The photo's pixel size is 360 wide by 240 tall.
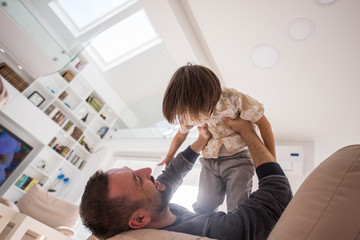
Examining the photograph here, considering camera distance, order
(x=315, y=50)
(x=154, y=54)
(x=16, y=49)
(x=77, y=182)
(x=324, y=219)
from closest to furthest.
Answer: (x=324, y=219), (x=315, y=50), (x=16, y=49), (x=77, y=182), (x=154, y=54)

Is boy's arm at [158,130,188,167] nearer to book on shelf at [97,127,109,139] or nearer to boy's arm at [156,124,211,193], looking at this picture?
boy's arm at [156,124,211,193]

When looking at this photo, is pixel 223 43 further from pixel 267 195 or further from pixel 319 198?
pixel 319 198

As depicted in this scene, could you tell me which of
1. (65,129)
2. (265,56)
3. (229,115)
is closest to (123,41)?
(65,129)

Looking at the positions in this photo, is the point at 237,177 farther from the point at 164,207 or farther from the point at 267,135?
the point at 164,207

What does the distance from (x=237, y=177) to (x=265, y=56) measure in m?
1.65

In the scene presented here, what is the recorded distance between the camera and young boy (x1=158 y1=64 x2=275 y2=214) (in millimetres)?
969

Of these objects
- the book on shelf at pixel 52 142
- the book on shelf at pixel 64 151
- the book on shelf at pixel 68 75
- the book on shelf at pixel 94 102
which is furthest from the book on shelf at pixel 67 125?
the book on shelf at pixel 68 75

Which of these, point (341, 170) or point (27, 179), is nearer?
point (341, 170)

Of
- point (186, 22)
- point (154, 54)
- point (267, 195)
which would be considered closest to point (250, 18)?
point (186, 22)

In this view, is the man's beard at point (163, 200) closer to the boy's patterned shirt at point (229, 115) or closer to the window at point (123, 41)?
the boy's patterned shirt at point (229, 115)

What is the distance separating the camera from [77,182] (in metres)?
3.75

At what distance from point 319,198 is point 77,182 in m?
4.20

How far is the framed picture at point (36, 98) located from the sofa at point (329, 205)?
404cm

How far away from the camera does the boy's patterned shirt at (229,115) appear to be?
102cm
